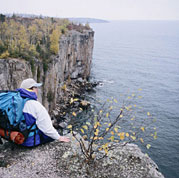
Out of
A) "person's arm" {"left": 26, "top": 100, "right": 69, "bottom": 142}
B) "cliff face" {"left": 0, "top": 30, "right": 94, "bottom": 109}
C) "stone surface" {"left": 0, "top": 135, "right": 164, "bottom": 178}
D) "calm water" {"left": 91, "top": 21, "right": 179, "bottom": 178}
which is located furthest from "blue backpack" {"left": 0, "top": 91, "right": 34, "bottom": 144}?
"calm water" {"left": 91, "top": 21, "right": 179, "bottom": 178}

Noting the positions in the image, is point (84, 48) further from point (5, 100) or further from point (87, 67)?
point (5, 100)

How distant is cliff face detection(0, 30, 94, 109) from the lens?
2686 centimetres

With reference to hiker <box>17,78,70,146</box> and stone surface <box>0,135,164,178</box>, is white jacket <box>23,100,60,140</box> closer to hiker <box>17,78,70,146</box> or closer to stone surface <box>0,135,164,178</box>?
hiker <box>17,78,70,146</box>

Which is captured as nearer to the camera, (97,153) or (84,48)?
(97,153)

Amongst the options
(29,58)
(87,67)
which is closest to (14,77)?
(29,58)

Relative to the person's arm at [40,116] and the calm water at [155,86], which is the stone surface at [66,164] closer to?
the person's arm at [40,116]

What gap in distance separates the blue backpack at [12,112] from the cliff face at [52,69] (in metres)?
19.8

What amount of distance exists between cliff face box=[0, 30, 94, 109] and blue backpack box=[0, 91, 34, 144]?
19.8 m

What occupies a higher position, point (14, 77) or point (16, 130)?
point (16, 130)

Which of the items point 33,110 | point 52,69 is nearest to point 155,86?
point 52,69

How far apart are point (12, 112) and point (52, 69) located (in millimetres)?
32132

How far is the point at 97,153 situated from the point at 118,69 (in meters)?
72.4

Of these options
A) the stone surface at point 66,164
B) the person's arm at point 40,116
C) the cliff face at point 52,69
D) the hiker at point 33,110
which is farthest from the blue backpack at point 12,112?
the cliff face at point 52,69

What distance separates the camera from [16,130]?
269 inches
